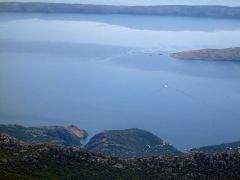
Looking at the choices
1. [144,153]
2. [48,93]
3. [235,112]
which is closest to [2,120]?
[48,93]

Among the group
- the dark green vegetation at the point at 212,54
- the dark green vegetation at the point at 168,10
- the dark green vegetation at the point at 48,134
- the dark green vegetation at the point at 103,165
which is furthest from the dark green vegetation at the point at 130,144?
the dark green vegetation at the point at 168,10

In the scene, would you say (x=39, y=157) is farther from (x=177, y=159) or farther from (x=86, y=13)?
(x=86, y=13)

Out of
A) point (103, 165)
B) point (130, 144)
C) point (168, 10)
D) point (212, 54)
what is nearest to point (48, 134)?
point (130, 144)

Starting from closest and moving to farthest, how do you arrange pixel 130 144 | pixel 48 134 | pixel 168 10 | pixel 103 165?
pixel 103 165
pixel 130 144
pixel 48 134
pixel 168 10

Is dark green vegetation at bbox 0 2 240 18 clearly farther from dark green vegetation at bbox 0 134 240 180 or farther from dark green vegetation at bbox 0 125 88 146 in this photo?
dark green vegetation at bbox 0 134 240 180

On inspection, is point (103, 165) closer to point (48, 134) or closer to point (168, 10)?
point (48, 134)

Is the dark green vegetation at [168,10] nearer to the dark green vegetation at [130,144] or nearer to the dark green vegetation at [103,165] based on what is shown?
the dark green vegetation at [130,144]
